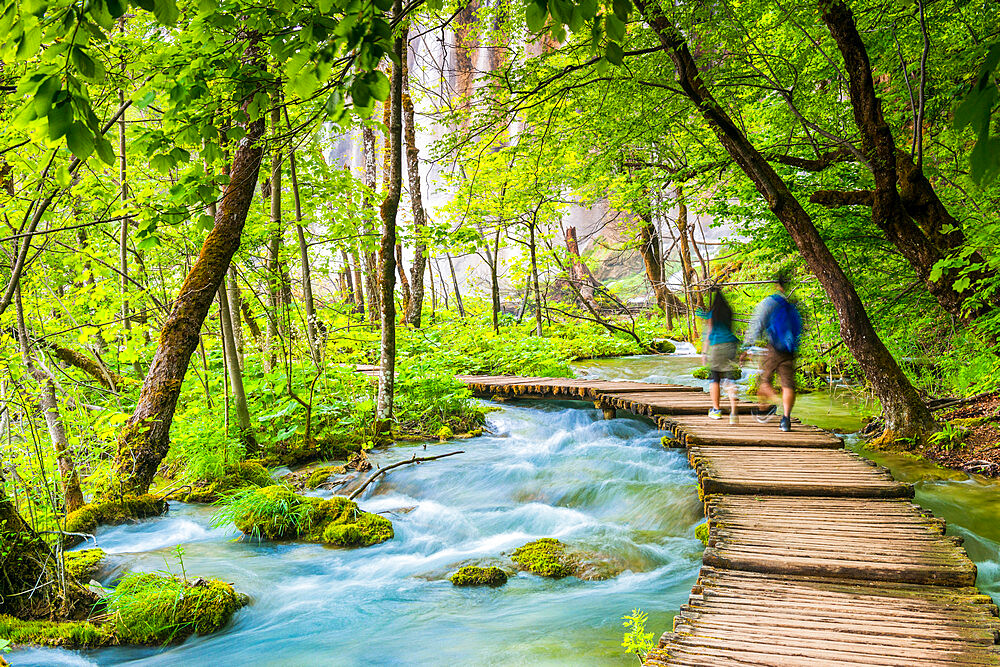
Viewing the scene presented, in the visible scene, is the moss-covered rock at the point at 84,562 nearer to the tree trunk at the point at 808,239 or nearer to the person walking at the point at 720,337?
the person walking at the point at 720,337

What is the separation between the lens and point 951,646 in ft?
9.89

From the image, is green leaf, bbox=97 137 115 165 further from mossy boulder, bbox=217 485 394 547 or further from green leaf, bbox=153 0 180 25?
mossy boulder, bbox=217 485 394 547

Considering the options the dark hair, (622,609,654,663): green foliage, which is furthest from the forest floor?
(622,609,654,663): green foliage

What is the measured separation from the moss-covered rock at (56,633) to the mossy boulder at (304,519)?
7.08 feet

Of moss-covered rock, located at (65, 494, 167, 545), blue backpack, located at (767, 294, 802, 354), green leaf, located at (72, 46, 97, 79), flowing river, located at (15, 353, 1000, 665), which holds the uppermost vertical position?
green leaf, located at (72, 46, 97, 79)

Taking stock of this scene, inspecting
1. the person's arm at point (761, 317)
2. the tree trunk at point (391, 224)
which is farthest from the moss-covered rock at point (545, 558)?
the tree trunk at point (391, 224)

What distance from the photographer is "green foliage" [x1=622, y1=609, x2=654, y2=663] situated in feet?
11.1

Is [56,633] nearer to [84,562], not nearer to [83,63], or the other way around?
[84,562]

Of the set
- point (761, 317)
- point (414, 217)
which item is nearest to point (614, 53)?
point (761, 317)

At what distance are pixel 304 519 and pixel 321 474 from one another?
1493mm

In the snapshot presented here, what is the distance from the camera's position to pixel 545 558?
558cm

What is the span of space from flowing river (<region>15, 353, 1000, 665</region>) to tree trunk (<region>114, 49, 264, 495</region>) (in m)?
0.70

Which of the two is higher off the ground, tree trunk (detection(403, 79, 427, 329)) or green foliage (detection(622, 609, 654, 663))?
tree trunk (detection(403, 79, 427, 329))

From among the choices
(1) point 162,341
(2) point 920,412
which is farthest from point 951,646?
(1) point 162,341
